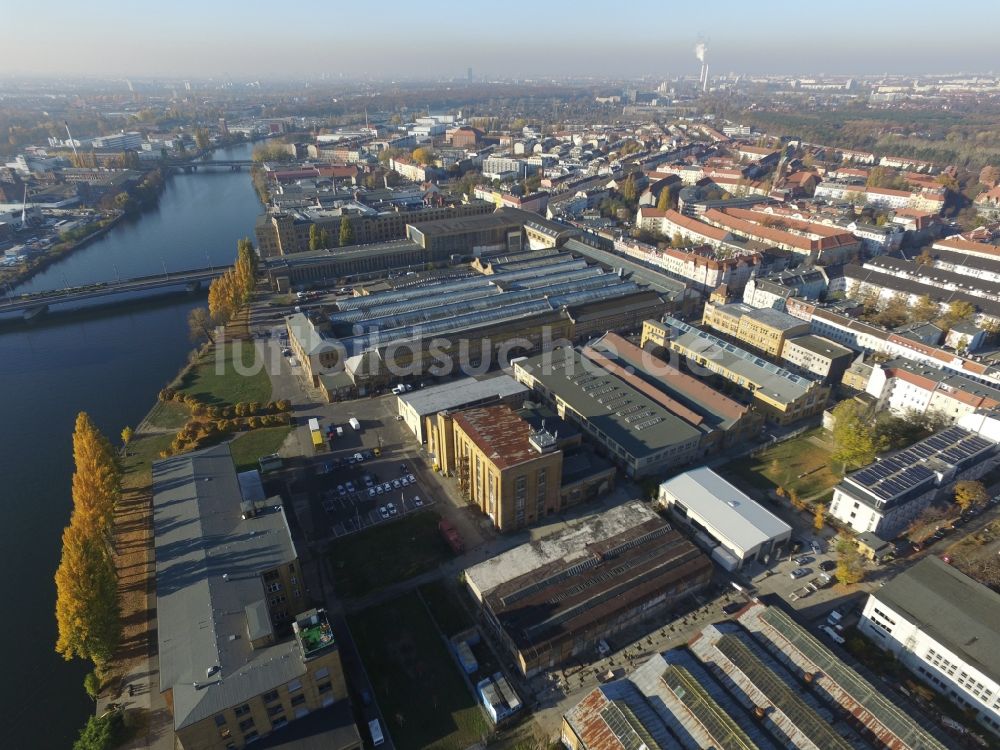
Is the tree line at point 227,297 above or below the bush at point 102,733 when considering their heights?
above

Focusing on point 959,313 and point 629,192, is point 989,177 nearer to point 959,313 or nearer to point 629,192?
point 629,192

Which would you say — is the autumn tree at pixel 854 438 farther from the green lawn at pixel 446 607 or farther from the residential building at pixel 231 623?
the residential building at pixel 231 623

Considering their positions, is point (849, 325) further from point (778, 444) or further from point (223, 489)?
point (223, 489)

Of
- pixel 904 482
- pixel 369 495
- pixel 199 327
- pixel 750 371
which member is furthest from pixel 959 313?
pixel 199 327

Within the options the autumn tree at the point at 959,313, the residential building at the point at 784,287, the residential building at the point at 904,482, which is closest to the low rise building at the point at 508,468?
the residential building at the point at 904,482

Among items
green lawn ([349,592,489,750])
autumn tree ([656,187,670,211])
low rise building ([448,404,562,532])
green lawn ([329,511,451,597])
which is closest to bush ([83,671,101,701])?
green lawn ([329,511,451,597])
